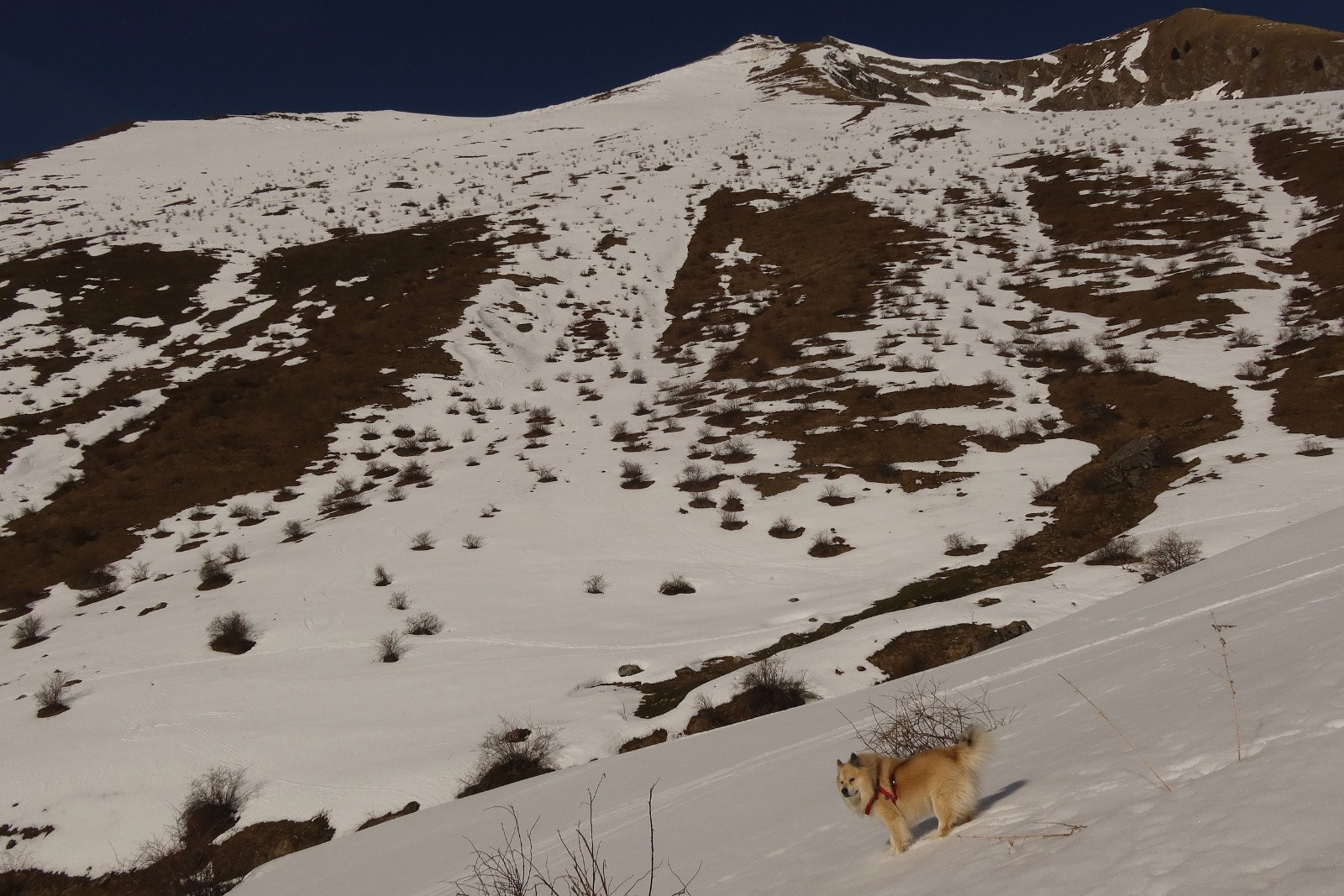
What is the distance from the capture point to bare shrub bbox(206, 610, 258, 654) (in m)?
10.7

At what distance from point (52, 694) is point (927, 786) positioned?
12.3 m

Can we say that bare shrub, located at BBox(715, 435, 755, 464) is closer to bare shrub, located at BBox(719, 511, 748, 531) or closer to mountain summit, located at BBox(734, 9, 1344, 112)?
A: bare shrub, located at BBox(719, 511, 748, 531)

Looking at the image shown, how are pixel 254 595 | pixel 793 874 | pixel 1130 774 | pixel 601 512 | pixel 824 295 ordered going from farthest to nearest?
pixel 824 295, pixel 601 512, pixel 254 595, pixel 793 874, pixel 1130 774

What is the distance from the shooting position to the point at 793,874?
2961mm

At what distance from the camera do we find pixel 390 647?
10297 millimetres

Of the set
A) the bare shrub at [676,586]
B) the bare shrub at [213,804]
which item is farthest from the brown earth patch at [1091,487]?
the bare shrub at [213,804]

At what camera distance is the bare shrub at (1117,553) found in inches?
415

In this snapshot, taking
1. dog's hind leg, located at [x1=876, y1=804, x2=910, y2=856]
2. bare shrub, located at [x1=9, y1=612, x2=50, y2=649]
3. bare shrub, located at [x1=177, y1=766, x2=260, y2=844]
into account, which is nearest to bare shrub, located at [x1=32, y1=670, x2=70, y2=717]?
bare shrub, located at [x1=9, y1=612, x2=50, y2=649]

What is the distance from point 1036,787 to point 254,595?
525 inches

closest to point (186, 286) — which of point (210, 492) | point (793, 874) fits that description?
point (210, 492)

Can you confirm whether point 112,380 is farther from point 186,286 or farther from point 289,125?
point 289,125

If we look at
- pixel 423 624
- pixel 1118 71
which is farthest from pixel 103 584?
pixel 1118 71

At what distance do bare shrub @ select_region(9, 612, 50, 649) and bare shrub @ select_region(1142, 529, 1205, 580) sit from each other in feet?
61.6

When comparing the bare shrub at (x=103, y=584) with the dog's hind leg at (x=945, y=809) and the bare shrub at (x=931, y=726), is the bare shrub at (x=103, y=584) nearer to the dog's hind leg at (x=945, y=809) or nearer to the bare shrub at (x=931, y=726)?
the bare shrub at (x=931, y=726)
